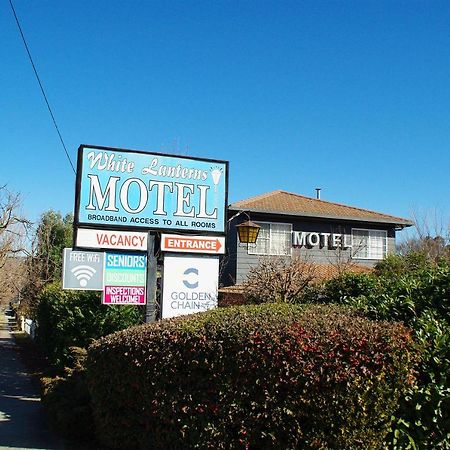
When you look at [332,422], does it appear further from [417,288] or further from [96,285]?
[96,285]

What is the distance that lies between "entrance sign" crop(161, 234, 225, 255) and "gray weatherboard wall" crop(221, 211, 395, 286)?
10.5 metres

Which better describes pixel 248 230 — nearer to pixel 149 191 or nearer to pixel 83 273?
pixel 149 191

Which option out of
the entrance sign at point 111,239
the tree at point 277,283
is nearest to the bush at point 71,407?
the entrance sign at point 111,239

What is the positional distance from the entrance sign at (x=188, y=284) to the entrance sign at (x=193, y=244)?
0.45ft

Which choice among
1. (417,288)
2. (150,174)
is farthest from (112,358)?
(150,174)

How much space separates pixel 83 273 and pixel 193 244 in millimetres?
1980

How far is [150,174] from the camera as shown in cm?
1056

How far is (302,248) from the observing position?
24.5m

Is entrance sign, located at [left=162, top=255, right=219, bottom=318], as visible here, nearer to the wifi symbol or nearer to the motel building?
the wifi symbol

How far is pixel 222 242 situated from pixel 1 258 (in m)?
35.5

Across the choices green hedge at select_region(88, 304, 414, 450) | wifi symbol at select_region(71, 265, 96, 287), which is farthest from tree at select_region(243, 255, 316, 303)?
green hedge at select_region(88, 304, 414, 450)

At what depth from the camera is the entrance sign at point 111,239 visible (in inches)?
393

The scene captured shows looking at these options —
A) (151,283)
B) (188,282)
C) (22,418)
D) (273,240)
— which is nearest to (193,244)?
(188,282)

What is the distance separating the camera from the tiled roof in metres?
23.9
